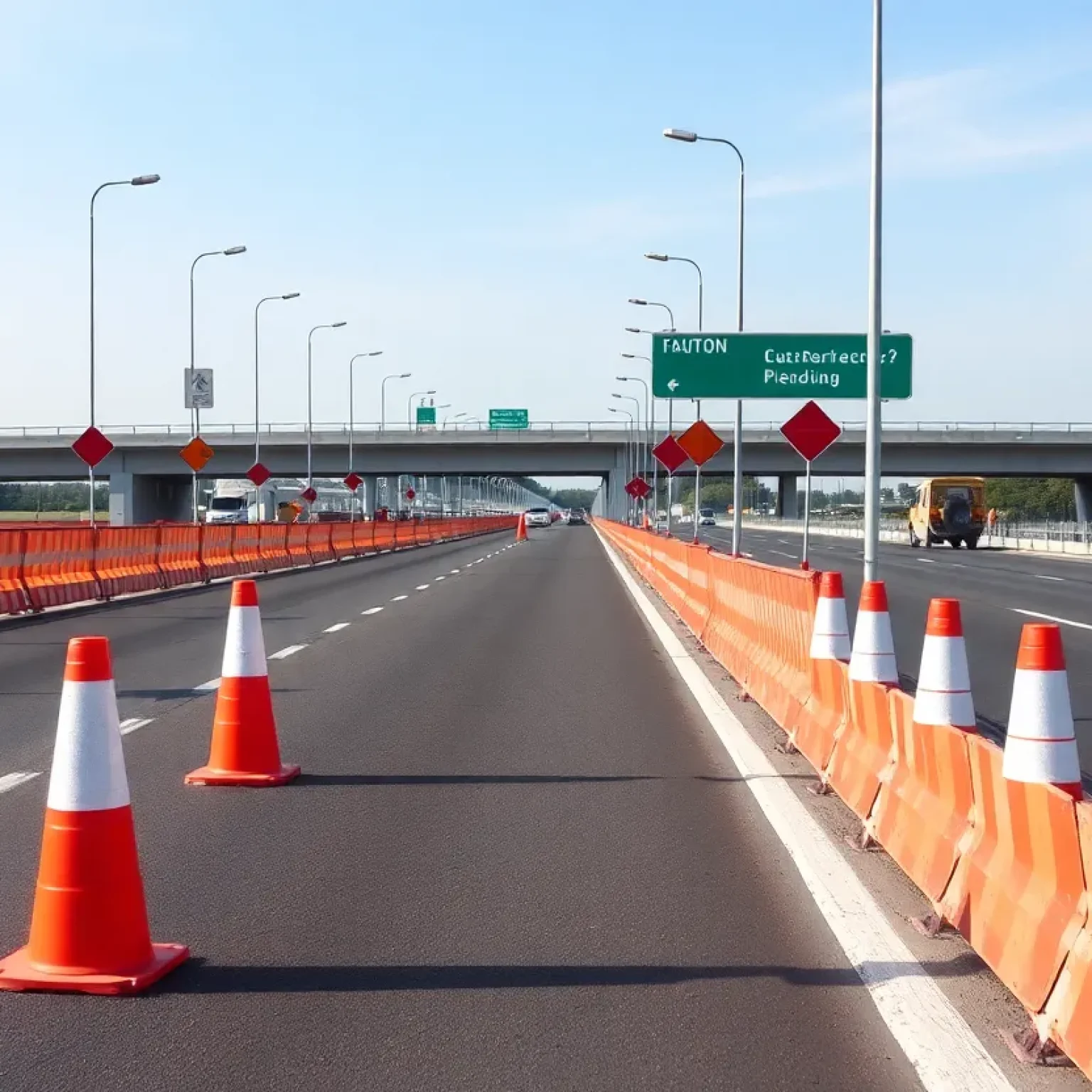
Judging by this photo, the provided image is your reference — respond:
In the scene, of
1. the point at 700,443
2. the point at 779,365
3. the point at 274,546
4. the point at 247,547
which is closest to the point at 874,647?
the point at 779,365

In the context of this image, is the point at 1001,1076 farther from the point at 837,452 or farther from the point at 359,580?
the point at 837,452

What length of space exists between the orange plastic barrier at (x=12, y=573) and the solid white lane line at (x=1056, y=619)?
1442 centimetres

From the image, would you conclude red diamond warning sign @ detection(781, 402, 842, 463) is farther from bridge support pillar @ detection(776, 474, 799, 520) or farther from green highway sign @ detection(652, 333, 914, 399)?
bridge support pillar @ detection(776, 474, 799, 520)

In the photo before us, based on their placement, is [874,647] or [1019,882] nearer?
[1019,882]

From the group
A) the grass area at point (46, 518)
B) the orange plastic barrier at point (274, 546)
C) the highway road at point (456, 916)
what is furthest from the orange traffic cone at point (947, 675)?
the grass area at point (46, 518)

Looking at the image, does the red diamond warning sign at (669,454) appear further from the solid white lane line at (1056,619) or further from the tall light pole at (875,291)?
the tall light pole at (875,291)

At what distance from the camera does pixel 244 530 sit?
123ft

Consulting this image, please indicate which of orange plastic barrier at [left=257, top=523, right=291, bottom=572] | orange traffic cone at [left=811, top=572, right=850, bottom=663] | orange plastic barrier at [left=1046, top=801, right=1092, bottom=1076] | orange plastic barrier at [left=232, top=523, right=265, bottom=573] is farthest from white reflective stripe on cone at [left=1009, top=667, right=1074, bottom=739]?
orange plastic barrier at [left=257, top=523, right=291, bottom=572]

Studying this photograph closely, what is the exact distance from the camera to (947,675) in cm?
680

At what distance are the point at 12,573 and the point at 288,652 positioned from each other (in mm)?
8053

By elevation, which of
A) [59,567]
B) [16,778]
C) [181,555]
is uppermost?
[59,567]

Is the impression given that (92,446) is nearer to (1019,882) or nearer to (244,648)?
(244,648)

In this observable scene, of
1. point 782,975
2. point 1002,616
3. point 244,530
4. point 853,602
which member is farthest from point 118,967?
point 244,530

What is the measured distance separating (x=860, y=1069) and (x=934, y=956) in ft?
3.71
